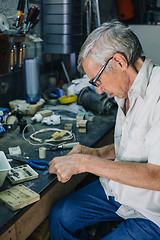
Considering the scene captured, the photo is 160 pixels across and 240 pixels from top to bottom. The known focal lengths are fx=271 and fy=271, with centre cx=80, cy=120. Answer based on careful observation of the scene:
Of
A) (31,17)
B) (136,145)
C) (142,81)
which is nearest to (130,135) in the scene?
(136,145)

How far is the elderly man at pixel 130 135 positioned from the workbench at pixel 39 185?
12cm

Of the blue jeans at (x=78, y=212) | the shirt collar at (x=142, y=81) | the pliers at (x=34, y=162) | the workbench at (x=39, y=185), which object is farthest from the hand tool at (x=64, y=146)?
the shirt collar at (x=142, y=81)

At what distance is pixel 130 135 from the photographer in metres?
1.36

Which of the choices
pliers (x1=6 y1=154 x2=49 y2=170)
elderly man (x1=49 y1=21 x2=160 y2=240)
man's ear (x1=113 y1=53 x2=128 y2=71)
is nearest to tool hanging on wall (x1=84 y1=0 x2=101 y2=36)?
elderly man (x1=49 y1=21 x2=160 y2=240)

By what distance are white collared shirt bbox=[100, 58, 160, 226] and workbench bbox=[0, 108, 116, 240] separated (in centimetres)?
33

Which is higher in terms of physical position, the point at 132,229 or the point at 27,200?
the point at 27,200

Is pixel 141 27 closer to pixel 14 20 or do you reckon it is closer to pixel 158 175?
pixel 14 20

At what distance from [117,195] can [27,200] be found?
20.5 inches

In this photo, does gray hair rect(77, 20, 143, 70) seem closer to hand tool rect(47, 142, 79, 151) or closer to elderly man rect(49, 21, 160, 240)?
elderly man rect(49, 21, 160, 240)

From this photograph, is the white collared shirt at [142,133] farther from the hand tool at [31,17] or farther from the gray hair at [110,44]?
the hand tool at [31,17]

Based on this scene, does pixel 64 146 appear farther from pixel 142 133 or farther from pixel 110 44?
pixel 110 44

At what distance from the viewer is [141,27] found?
284cm

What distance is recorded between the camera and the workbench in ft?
3.69

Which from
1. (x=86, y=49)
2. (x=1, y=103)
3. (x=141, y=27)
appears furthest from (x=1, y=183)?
(x=141, y=27)
